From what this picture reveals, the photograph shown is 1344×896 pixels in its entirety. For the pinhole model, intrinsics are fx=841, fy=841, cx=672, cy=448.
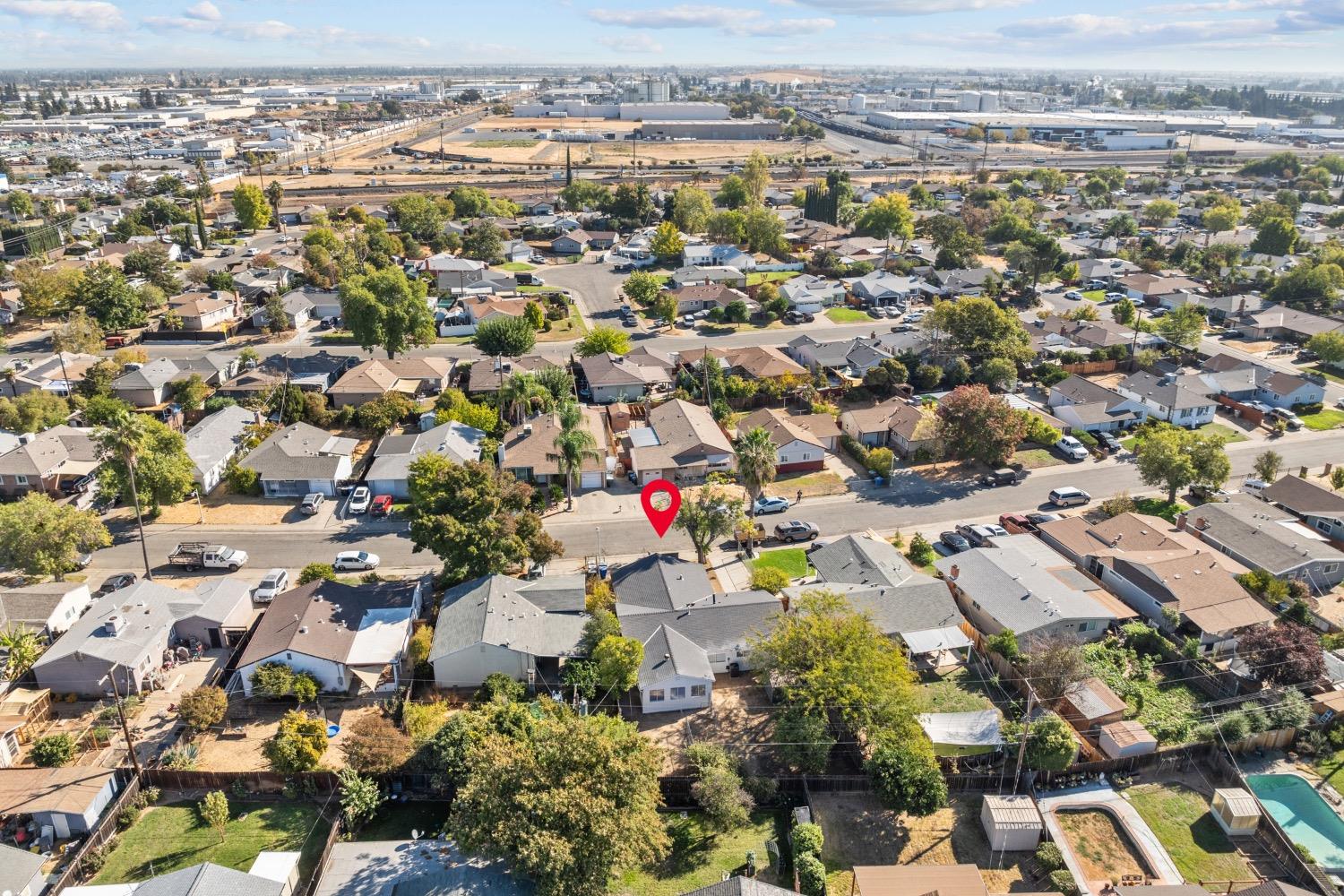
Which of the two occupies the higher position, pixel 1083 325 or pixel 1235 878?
pixel 1083 325

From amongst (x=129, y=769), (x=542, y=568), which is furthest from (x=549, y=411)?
(x=129, y=769)

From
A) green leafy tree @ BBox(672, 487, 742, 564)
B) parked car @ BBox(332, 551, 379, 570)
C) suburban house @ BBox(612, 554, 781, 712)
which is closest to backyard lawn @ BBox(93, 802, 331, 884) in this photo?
suburban house @ BBox(612, 554, 781, 712)

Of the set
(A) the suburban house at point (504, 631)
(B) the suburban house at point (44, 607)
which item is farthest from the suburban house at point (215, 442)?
(A) the suburban house at point (504, 631)

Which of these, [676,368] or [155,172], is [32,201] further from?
[676,368]

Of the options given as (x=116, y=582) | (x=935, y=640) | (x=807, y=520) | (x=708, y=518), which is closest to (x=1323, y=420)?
(x=807, y=520)

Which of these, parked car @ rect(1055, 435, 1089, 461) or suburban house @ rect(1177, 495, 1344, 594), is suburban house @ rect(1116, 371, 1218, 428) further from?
suburban house @ rect(1177, 495, 1344, 594)

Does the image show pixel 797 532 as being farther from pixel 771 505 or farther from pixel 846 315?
pixel 846 315
